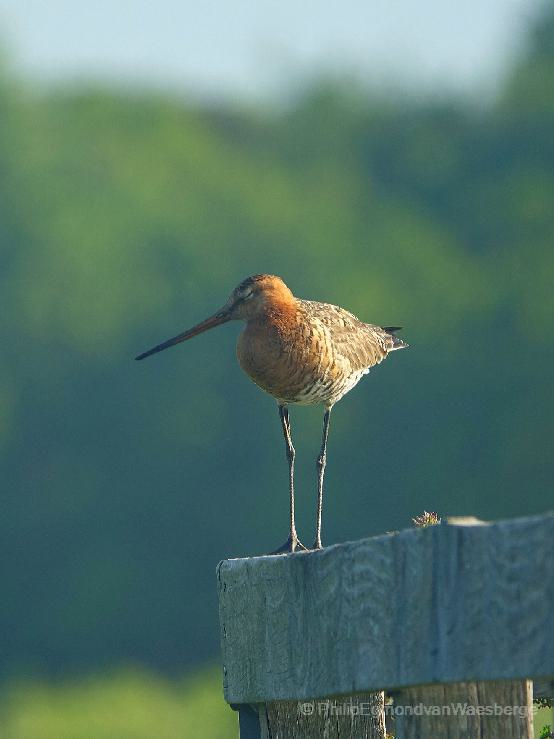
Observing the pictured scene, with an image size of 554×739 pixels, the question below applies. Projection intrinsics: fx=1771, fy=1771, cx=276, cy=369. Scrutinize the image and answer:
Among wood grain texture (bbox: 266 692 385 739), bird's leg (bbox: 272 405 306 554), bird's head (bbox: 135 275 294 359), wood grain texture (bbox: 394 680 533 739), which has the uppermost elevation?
bird's head (bbox: 135 275 294 359)

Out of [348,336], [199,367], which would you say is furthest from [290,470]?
[199,367]

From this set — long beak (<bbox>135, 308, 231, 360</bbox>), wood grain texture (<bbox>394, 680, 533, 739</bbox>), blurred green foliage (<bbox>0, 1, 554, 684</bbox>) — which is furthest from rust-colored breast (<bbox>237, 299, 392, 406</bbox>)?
blurred green foliage (<bbox>0, 1, 554, 684</bbox>)

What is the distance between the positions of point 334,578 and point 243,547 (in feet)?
122

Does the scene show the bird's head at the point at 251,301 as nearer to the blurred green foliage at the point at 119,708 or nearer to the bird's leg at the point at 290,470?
the bird's leg at the point at 290,470

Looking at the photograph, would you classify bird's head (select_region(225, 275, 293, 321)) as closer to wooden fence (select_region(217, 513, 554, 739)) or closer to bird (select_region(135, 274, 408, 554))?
bird (select_region(135, 274, 408, 554))

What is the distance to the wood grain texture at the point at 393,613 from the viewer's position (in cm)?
319

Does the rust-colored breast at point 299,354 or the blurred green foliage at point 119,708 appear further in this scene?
the blurred green foliage at point 119,708

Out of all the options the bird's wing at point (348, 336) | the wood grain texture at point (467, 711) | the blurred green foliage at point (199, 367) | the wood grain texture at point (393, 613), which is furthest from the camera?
the blurred green foliage at point (199, 367)

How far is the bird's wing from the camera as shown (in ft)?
26.6

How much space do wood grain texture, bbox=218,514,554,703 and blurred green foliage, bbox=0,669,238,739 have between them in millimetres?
22193

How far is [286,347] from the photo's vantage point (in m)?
7.66

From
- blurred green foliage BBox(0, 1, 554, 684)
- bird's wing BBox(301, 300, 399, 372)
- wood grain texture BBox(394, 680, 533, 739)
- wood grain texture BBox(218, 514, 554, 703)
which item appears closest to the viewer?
wood grain texture BBox(218, 514, 554, 703)

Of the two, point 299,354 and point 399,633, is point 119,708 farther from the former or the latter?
point 399,633

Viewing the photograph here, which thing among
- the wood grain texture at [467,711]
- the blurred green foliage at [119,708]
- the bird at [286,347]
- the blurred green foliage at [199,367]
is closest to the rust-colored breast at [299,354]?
the bird at [286,347]
